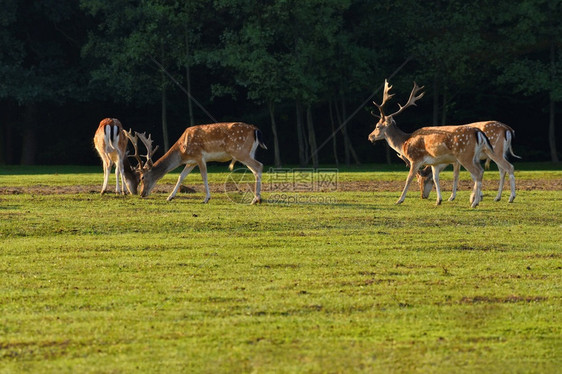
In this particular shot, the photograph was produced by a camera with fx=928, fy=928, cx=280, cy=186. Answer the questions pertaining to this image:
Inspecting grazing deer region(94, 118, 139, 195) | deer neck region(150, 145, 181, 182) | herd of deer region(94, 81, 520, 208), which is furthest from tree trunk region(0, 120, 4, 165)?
deer neck region(150, 145, 181, 182)

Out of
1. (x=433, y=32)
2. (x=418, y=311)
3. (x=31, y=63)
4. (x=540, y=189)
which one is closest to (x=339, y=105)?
(x=433, y=32)

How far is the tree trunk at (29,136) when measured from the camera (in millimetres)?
38031

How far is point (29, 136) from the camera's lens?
3856cm

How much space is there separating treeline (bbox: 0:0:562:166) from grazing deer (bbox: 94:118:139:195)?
1385 cm

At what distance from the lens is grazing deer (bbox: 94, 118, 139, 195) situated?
1906 cm

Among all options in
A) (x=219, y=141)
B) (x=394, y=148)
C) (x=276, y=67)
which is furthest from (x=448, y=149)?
(x=276, y=67)

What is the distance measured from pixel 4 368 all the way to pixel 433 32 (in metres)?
32.3

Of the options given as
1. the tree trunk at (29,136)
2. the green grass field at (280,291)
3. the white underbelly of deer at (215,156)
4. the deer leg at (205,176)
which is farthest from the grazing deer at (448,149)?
the tree trunk at (29,136)

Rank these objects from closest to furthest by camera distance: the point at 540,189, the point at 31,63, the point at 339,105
Answer: 1. the point at 540,189
2. the point at 31,63
3. the point at 339,105

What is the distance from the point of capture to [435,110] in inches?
1411

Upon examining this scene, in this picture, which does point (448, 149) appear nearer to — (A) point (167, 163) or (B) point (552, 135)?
(A) point (167, 163)

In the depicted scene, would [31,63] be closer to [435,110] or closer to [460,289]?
[435,110]

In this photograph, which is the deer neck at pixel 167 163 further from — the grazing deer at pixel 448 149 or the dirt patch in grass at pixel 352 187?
the grazing deer at pixel 448 149

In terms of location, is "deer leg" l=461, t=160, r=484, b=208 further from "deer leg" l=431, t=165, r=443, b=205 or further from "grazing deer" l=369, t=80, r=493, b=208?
"deer leg" l=431, t=165, r=443, b=205
